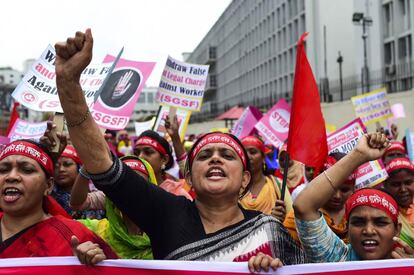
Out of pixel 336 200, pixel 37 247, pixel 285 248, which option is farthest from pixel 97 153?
pixel 336 200

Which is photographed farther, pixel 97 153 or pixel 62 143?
pixel 62 143

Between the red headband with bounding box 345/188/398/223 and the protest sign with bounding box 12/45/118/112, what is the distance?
79.2 inches

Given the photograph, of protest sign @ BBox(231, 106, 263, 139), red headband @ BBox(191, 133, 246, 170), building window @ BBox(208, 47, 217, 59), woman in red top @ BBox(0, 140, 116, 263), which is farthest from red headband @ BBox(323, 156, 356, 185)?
building window @ BBox(208, 47, 217, 59)

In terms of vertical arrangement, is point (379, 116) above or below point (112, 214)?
above

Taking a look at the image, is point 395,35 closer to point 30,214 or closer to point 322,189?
point 322,189

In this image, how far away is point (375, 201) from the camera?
9.97 feet

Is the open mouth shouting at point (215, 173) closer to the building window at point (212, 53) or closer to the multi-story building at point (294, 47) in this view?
the multi-story building at point (294, 47)

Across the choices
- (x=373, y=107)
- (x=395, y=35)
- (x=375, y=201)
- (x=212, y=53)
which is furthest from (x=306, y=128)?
(x=212, y=53)

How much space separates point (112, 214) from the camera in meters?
3.50

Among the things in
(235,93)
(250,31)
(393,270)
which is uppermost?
(250,31)

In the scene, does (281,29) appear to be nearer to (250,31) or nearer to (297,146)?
(250,31)

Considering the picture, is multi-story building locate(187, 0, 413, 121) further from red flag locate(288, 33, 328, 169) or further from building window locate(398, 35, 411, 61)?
red flag locate(288, 33, 328, 169)

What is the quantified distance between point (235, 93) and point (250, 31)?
35.1ft

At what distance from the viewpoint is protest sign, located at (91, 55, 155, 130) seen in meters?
4.69
